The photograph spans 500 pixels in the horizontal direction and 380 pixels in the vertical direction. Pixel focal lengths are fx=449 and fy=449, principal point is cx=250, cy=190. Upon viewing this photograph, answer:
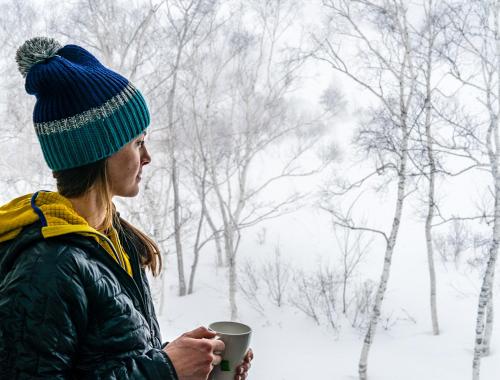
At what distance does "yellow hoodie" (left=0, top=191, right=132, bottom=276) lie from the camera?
0.56m

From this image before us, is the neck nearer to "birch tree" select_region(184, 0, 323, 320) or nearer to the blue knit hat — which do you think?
the blue knit hat

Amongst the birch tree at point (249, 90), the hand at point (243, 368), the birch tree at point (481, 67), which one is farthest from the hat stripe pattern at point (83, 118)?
the birch tree at point (249, 90)

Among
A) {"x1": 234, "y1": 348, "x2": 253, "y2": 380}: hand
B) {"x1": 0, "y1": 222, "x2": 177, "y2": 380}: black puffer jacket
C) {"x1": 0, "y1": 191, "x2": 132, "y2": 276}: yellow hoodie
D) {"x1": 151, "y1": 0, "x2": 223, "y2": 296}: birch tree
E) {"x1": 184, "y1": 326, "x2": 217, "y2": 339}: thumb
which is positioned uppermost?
{"x1": 151, "y1": 0, "x2": 223, "y2": 296}: birch tree

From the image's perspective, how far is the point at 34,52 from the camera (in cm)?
66

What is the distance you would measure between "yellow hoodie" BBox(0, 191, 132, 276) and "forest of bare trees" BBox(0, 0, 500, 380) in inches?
157

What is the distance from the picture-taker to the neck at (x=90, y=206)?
666 millimetres

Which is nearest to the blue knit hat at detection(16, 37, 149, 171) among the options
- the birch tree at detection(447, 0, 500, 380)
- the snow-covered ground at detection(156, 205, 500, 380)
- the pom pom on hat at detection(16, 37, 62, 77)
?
the pom pom on hat at detection(16, 37, 62, 77)

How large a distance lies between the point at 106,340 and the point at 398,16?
4954 millimetres

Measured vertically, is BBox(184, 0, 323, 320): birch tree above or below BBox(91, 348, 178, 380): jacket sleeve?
above

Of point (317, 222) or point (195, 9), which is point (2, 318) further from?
point (317, 222)

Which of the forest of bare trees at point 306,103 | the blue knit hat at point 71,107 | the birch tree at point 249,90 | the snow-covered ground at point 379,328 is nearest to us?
the blue knit hat at point 71,107

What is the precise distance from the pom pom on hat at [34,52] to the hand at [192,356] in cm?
46

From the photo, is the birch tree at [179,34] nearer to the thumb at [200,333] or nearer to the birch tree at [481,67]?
the birch tree at [481,67]

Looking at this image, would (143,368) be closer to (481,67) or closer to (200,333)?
(200,333)
